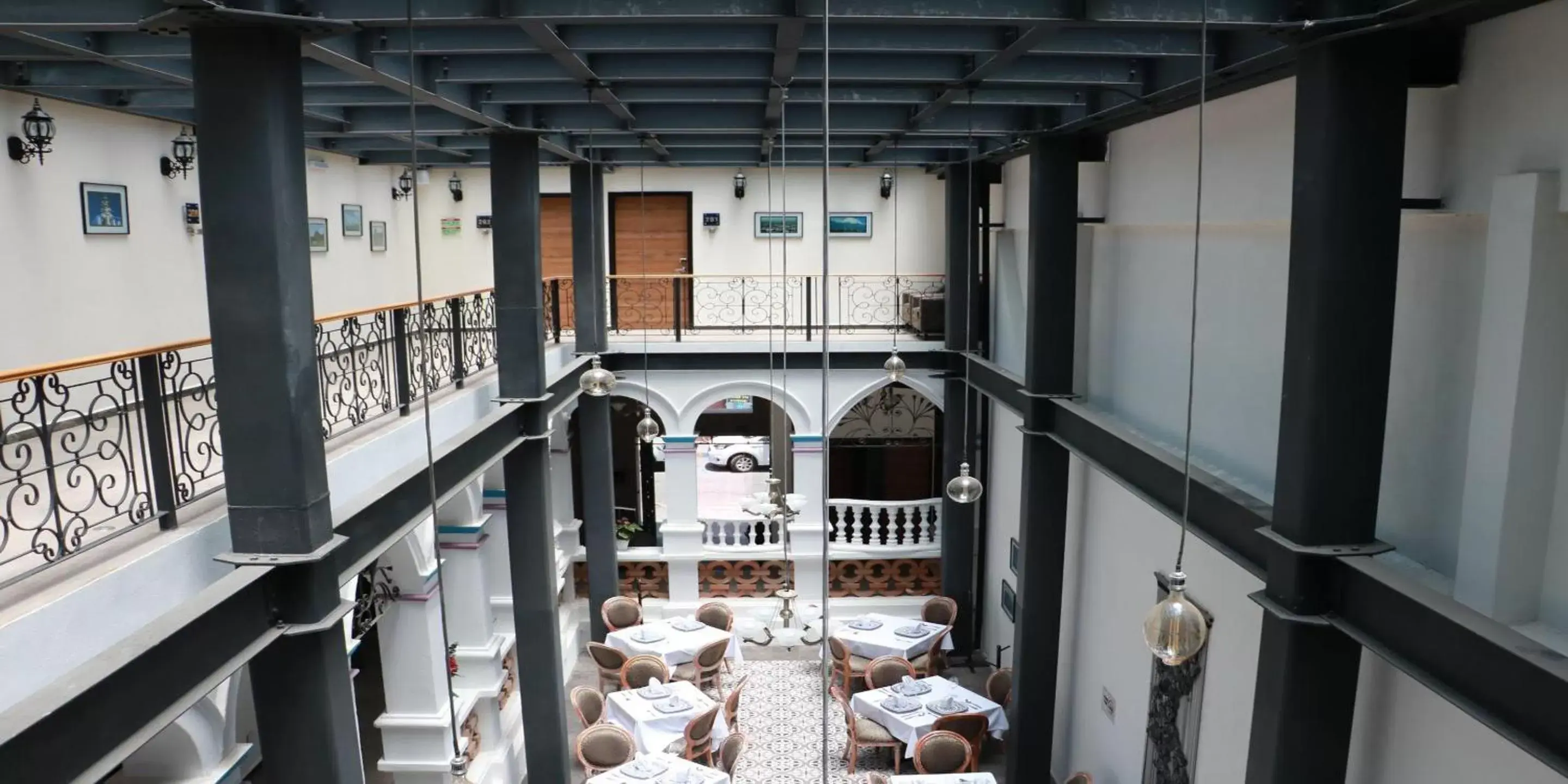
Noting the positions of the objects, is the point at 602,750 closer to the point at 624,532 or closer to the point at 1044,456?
the point at 1044,456

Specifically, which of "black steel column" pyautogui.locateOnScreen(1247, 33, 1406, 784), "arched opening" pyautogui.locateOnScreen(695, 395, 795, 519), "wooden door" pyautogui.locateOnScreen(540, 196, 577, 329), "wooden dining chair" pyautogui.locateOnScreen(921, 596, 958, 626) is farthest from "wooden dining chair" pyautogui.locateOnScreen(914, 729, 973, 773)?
"wooden door" pyautogui.locateOnScreen(540, 196, 577, 329)

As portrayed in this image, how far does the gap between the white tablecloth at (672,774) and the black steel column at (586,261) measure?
5.71 metres

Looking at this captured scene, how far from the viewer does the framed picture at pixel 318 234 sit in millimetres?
12531

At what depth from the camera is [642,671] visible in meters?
11.8

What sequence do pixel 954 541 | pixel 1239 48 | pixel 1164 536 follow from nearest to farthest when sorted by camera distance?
1. pixel 1239 48
2. pixel 1164 536
3. pixel 954 541

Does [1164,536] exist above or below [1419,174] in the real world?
below

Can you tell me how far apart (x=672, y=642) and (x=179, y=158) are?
24.3 ft

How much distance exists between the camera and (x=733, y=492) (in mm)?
22578

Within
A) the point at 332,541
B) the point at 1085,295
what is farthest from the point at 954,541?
the point at 332,541

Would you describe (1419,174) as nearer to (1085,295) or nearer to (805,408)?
(1085,295)

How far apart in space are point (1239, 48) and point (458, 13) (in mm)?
3993

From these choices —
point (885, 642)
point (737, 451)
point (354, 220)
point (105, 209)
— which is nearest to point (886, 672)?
point (885, 642)

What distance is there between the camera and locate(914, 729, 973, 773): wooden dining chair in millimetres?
9750

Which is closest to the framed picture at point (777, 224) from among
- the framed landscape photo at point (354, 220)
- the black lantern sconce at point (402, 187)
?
the black lantern sconce at point (402, 187)
